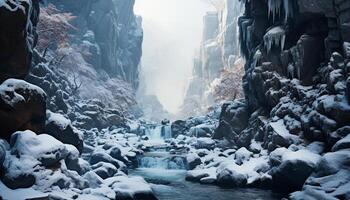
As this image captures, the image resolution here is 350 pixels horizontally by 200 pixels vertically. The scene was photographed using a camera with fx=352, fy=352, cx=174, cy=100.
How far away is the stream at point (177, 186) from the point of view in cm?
1319

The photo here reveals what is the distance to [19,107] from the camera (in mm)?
11055

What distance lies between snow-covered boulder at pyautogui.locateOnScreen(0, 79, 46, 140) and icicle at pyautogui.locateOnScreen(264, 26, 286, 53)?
14.4m

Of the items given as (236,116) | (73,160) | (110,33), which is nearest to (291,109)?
(236,116)

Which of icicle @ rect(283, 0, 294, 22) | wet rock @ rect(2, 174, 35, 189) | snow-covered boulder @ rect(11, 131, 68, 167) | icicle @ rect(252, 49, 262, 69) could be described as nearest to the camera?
wet rock @ rect(2, 174, 35, 189)

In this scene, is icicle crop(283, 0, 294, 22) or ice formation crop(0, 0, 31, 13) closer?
ice formation crop(0, 0, 31, 13)

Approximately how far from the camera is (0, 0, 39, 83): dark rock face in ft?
38.8

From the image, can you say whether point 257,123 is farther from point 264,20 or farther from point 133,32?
point 133,32

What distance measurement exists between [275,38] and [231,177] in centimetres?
1014

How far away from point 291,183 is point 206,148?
12.6 m

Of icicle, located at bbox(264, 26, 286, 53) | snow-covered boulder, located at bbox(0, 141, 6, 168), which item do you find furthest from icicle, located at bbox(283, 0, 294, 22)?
snow-covered boulder, located at bbox(0, 141, 6, 168)

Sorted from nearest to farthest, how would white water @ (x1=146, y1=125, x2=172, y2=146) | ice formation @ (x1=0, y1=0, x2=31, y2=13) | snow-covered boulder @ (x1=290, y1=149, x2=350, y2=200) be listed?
snow-covered boulder @ (x1=290, y1=149, x2=350, y2=200) < ice formation @ (x1=0, y1=0, x2=31, y2=13) < white water @ (x1=146, y1=125, x2=172, y2=146)

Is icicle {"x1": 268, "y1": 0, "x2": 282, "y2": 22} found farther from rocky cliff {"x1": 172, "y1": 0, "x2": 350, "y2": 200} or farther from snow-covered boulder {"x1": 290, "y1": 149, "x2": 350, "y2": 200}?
snow-covered boulder {"x1": 290, "y1": 149, "x2": 350, "y2": 200}

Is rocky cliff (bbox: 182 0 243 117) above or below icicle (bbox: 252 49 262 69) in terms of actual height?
above

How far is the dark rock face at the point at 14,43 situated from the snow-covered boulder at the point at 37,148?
3050 millimetres
